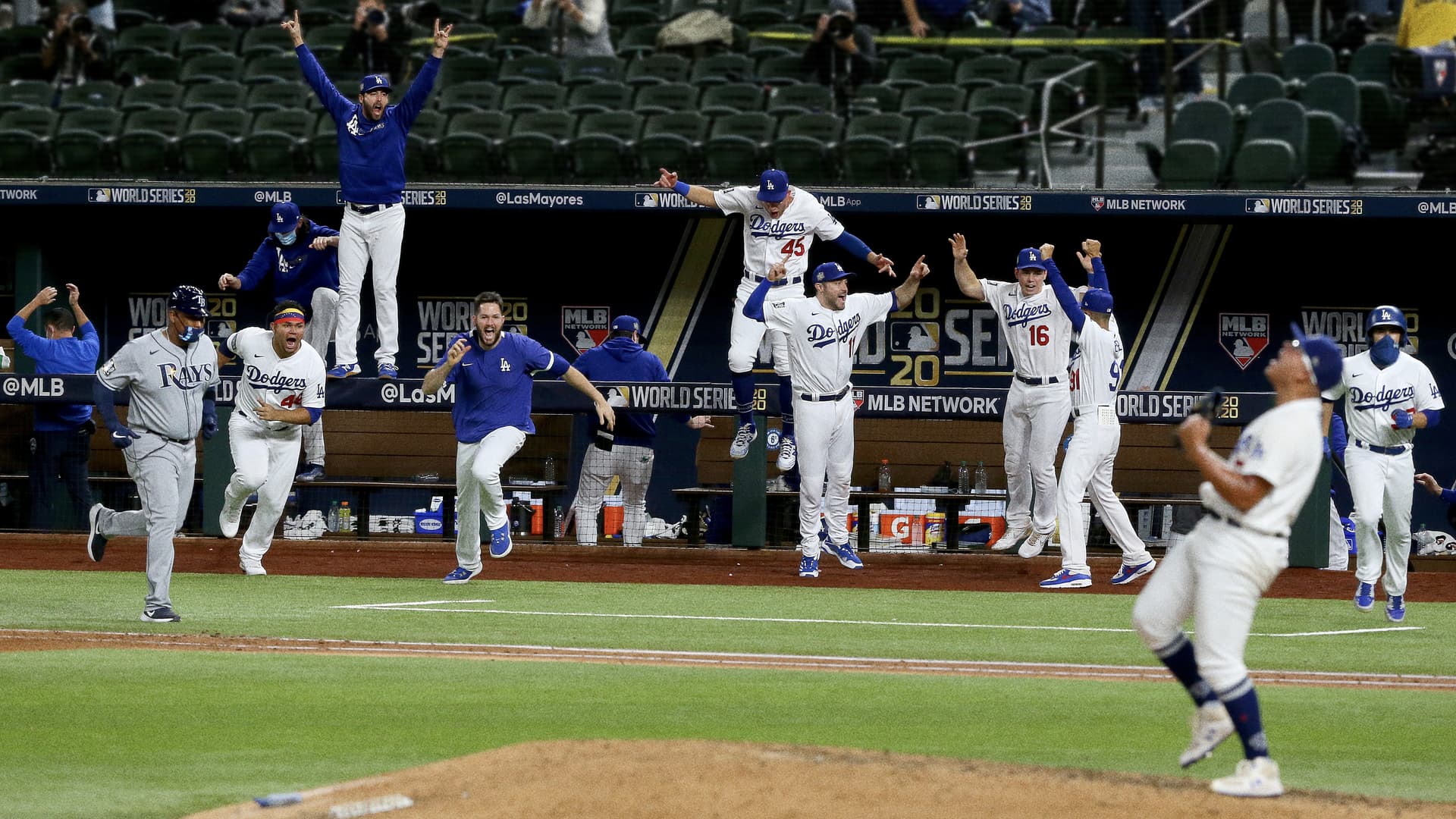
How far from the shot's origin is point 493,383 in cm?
1162

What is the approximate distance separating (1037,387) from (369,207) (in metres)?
5.30

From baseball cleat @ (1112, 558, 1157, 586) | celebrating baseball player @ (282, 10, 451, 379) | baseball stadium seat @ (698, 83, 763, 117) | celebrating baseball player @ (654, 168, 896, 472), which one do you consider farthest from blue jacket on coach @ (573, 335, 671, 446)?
baseball stadium seat @ (698, 83, 763, 117)

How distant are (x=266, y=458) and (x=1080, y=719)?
681 cm

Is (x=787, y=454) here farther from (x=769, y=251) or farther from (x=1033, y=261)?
(x=1033, y=261)

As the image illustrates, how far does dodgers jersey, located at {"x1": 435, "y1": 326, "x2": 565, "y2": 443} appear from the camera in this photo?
1160 centimetres

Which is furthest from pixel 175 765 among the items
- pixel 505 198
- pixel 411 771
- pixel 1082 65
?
pixel 1082 65

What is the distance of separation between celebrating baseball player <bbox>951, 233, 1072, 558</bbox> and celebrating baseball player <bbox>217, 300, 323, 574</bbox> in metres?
4.62

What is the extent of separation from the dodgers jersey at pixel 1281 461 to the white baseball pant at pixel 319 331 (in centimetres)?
948

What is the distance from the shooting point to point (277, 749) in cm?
652

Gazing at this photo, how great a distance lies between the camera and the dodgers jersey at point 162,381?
9.30 metres

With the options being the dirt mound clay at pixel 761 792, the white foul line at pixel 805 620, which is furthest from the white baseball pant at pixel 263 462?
the dirt mound clay at pixel 761 792

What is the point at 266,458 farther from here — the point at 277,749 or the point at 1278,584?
the point at 1278,584

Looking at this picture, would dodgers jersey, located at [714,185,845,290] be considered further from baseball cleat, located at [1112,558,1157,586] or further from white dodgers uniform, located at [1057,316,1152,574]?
baseball cleat, located at [1112,558,1157,586]

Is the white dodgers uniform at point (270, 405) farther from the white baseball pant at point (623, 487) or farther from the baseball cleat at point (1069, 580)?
the baseball cleat at point (1069, 580)
